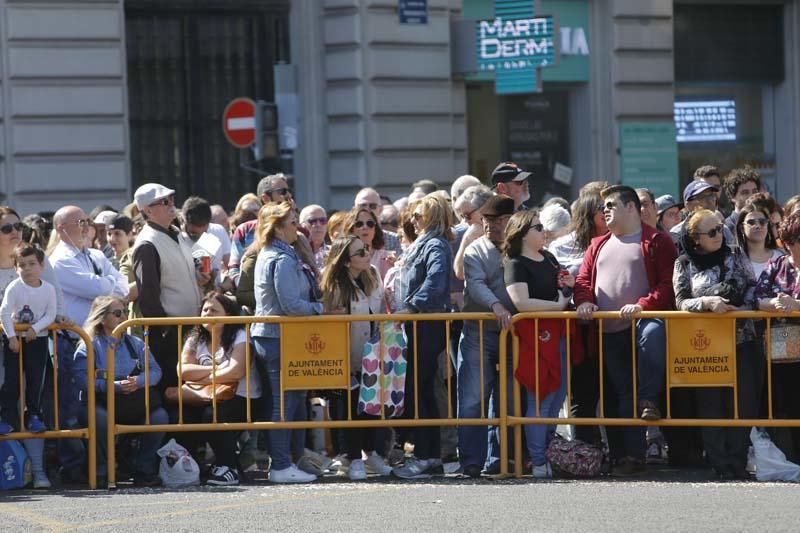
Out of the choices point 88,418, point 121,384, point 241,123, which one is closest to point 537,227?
point 121,384

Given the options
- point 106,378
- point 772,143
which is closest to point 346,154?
point 772,143

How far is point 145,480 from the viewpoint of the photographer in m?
11.1

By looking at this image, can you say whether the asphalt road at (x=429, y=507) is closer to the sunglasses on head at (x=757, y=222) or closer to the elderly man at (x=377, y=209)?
the sunglasses on head at (x=757, y=222)

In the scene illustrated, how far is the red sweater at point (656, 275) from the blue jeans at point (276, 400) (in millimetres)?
1965

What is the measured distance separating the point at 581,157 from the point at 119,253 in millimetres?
10195

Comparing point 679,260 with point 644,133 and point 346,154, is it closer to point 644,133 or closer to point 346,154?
point 346,154

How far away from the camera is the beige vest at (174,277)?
1162 centimetres

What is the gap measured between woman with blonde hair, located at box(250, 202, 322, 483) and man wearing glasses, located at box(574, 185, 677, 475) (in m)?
1.80

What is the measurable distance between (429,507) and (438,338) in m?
1.83

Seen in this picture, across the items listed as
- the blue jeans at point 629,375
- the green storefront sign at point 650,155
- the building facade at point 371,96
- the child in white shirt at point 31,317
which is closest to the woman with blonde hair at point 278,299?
the child in white shirt at point 31,317

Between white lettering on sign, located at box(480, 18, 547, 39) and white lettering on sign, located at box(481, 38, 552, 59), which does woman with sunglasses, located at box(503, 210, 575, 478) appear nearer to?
white lettering on sign, located at box(481, 38, 552, 59)

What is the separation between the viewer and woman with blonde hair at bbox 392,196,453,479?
11164 mm

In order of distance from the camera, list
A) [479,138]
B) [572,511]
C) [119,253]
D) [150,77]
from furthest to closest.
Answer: [479,138]
[150,77]
[119,253]
[572,511]

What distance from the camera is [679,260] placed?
10.9 m
